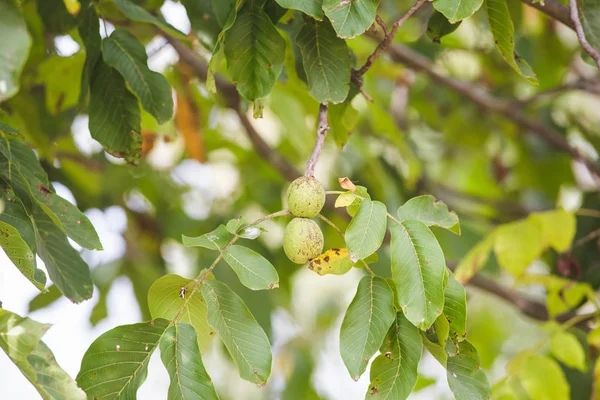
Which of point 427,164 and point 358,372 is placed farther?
point 427,164

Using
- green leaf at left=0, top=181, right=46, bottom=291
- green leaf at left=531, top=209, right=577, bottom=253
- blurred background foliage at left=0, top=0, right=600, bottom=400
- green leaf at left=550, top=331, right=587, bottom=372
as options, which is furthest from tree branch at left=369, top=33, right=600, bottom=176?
green leaf at left=0, top=181, right=46, bottom=291

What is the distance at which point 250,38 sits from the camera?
0.81 m

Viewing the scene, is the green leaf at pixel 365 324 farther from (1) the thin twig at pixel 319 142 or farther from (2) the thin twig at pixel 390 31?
(2) the thin twig at pixel 390 31

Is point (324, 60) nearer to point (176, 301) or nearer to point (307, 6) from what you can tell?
point (307, 6)

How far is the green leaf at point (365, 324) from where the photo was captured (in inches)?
26.8

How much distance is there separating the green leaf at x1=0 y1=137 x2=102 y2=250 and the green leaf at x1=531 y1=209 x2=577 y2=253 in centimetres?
98

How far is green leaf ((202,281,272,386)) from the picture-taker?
0.69 meters

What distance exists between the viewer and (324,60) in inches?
32.6

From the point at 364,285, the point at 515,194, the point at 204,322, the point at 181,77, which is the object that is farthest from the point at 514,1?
the point at 515,194

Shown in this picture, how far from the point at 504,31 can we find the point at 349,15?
212 mm

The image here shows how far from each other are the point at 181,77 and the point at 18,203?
112cm

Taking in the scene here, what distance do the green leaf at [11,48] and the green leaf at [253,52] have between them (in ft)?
0.78

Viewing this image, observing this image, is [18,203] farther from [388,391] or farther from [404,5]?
[404,5]

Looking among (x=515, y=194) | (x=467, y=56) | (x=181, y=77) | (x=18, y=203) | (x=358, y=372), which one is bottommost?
(x=515, y=194)
